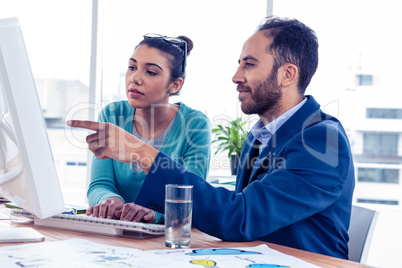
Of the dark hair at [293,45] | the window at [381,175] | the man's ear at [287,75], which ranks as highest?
the dark hair at [293,45]

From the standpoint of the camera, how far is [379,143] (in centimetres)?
363

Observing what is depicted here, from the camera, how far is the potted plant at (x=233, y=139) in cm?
317

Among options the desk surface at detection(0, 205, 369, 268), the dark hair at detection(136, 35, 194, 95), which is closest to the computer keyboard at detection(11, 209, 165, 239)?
the desk surface at detection(0, 205, 369, 268)

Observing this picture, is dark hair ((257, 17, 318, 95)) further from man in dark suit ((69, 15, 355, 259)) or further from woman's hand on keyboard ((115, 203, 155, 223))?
woman's hand on keyboard ((115, 203, 155, 223))

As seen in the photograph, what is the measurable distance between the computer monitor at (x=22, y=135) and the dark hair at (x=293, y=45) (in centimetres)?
89

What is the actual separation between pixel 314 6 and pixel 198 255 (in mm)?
3067

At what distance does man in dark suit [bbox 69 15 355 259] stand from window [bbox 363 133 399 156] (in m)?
2.36

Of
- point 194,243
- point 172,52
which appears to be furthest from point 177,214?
point 172,52

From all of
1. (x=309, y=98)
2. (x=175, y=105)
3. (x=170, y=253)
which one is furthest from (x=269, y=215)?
(x=175, y=105)

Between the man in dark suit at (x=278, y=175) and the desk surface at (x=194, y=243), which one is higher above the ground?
the man in dark suit at (x=278, y=175)

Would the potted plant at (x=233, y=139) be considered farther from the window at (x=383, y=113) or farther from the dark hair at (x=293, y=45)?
the dark hair at (x=293, y=45)

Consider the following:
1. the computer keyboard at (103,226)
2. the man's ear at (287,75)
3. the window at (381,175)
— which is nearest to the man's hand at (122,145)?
the computer keyboard at (103,226)

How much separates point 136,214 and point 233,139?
1.97 m

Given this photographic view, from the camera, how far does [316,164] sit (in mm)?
1146
